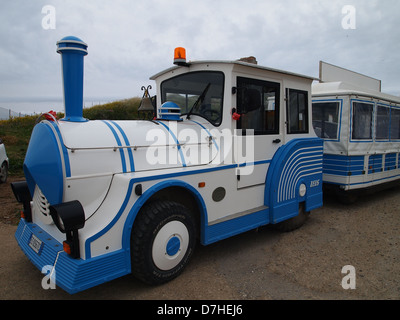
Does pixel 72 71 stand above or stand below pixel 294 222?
above

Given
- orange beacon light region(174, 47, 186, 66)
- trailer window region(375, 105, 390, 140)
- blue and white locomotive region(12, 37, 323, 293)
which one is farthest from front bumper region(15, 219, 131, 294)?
trailer window region(375, 105, 390, 140)

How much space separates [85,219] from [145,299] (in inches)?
38.3

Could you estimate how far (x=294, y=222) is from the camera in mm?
4820

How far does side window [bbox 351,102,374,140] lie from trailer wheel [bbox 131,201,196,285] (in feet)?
15.1

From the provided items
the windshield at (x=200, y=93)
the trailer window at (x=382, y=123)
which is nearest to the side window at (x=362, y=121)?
the trailer window at (x=382, y=123)

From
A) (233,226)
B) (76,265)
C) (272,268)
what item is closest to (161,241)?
(76,265)

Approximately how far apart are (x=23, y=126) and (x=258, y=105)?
53.4 feet

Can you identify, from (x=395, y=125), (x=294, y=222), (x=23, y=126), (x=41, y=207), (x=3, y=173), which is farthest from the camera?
(x=23, y=126)

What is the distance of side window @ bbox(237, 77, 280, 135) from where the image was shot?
3728mm

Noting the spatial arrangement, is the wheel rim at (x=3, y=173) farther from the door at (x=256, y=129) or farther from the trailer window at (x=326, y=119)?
the trailer window at (x=326, y=119)

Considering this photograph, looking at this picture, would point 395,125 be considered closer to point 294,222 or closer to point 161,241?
point 294,222

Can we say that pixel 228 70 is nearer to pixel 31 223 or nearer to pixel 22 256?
pixel 31 223

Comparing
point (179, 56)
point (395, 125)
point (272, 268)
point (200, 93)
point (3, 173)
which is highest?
point (179, 56)

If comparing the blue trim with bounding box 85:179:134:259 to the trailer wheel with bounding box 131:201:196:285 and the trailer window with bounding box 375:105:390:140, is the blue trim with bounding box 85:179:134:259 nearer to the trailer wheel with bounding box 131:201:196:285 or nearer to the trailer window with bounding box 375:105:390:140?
A: the trailer wheel with bounding box 131:201:196:285
